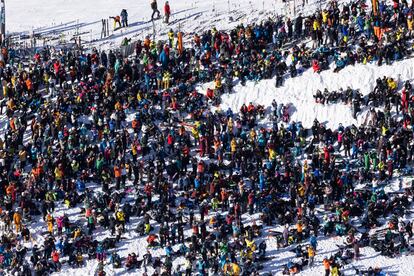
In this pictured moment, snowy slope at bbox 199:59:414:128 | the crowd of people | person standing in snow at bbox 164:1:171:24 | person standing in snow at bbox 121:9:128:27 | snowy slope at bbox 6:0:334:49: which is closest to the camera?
the crowd of people

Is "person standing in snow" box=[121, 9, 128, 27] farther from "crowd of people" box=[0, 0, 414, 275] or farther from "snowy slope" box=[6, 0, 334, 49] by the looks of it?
"crowd of people" box=[0, 0, 414, 275]

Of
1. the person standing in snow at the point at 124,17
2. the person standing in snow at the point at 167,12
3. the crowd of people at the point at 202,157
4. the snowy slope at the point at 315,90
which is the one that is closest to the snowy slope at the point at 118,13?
the person standing in snow at the point at 167,12

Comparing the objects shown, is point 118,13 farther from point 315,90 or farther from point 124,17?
point 315,90

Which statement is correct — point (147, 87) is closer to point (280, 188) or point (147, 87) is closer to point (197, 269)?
point (280, 188)

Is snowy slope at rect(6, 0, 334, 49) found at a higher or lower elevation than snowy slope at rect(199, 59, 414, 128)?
higher

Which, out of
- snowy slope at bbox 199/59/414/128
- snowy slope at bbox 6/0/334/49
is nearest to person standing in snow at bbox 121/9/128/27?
snowy slope at bbox 6/0/334/49

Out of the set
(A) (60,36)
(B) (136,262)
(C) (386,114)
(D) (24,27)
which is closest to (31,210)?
(B) (136,262)

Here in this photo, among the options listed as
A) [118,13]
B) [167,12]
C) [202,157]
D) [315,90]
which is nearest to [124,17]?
[167,12]

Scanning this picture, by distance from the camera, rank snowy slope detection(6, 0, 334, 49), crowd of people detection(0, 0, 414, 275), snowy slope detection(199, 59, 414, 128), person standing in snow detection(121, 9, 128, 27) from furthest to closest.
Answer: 1. person standing in snow detection(121, 9, 128, 27)
2. snowy slope detection(6, 0, 334, 49)
3. snowy slope detection(199, 59, 414, 128)
4. crowd of people detection(0, 0, 414, 275)
